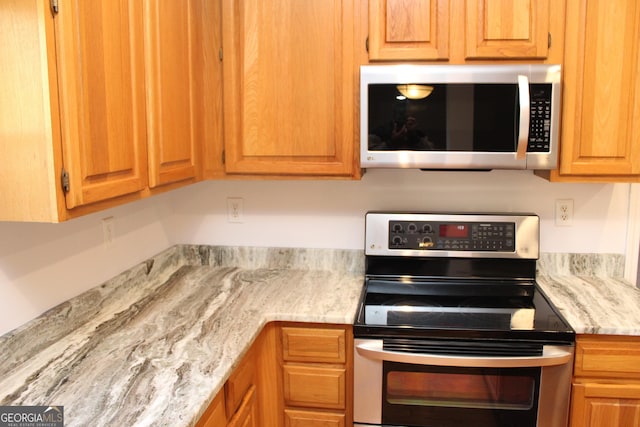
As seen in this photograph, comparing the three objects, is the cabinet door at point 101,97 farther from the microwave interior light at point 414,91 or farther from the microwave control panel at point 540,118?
the microwave control panel at point 540,118

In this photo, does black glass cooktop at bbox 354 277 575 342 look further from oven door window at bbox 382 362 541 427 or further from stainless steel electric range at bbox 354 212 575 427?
oven door window at bbox 382 362 541 427

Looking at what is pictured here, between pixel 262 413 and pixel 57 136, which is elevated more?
pixel 57 136

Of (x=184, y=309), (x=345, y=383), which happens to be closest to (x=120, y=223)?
(x=184, y=309)

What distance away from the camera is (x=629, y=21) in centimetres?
194

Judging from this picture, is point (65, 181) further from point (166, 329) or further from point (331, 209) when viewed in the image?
point (331, 209)

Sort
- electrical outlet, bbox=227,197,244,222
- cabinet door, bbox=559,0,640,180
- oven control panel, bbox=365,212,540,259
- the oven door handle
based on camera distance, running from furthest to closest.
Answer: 1. electrical outlet, bbox=227,197,244,222
2. oven control panel, bbox=365,212,540,259
3. cabinet door, bbox=559,0,640,180
4. the oven door handle

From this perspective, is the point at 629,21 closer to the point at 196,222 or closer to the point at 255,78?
the point at 255,78

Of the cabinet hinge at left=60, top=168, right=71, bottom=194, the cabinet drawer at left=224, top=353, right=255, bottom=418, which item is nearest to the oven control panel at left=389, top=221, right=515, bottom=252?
the cabinet drawer at left=224, top=353, right=255, bottom=418

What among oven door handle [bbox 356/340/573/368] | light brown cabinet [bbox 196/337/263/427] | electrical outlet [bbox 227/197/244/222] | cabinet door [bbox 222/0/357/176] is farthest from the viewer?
electrical outlet [bbox 227/197/244/222]

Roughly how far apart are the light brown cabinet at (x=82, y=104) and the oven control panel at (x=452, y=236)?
95 cm

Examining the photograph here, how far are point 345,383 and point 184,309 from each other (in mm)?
607

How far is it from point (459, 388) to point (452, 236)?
62 cm

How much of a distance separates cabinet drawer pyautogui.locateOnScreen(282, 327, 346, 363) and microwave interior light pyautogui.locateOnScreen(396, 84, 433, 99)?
836 mm

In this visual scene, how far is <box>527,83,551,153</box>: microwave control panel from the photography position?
197cm
